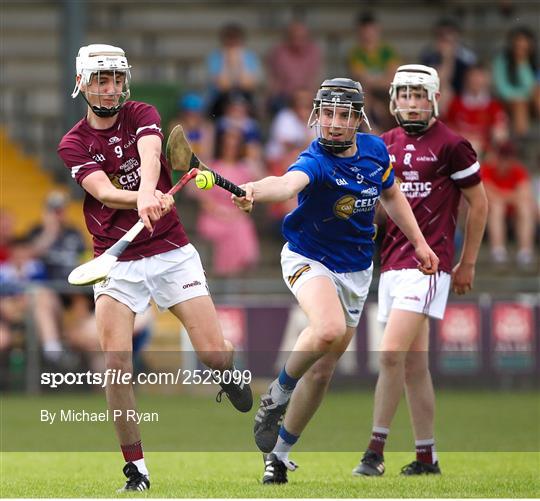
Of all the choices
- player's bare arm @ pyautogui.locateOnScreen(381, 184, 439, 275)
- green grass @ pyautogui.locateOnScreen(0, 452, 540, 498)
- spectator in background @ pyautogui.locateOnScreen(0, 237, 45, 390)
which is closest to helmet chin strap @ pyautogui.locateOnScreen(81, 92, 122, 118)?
player's bare arm @ pyautogui.locateOnScreen(381, 184, 439, 275)

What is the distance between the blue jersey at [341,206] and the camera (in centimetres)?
786

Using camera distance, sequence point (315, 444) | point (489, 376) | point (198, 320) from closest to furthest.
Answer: point (198, 320)
point (315, 444)
point (489, 376)

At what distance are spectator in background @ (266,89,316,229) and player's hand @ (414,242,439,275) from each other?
850cm

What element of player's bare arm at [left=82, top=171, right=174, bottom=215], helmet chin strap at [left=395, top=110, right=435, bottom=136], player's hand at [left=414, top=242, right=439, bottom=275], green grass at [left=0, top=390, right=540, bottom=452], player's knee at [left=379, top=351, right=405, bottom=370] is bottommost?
green grass at [left=0, top=390, right=540, bottom=452]

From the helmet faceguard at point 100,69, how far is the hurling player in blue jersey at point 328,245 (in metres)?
1.09

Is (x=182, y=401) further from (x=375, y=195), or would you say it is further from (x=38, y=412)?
(x=375, y=195)

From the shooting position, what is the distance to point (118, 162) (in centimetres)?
780

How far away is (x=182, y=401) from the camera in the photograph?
13.9 metres

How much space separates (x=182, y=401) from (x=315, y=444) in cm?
361

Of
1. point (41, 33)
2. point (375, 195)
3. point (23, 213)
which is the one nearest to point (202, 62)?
point (41, 33)

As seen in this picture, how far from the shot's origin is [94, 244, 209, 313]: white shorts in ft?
25.5

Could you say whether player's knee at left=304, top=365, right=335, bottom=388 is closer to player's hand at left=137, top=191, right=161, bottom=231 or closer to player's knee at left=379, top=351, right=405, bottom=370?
player's knee at left=379, top=351, right=405, bottom=370

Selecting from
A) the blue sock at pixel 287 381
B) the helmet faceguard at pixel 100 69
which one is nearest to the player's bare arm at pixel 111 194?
the helmet faceguard at pixel 100 69

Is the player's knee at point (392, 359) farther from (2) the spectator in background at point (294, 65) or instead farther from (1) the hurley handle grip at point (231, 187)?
(2) the spectator in background at point (294, 65)
